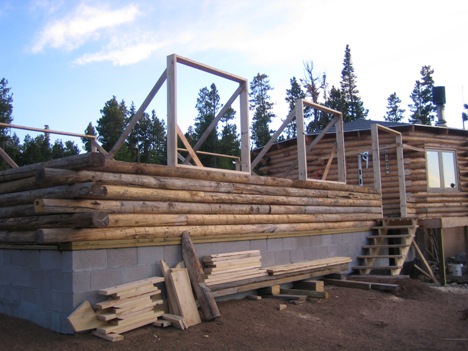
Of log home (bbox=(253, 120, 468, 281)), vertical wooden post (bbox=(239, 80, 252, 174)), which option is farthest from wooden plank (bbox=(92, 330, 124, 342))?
log home (bbox=(253, 120, 468, 281))

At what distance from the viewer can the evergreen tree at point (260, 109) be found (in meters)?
48.0

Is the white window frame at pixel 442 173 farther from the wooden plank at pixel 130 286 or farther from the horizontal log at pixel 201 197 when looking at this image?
the wooden plank at pixel 130 286

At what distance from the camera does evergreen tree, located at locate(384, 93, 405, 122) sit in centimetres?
5881

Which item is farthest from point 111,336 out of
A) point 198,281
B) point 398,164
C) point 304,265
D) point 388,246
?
point 398,164

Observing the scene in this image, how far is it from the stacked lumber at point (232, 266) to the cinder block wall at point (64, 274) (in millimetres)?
A: 231

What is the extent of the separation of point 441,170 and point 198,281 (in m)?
13.4

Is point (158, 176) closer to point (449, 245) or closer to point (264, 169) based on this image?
point (264, 169)

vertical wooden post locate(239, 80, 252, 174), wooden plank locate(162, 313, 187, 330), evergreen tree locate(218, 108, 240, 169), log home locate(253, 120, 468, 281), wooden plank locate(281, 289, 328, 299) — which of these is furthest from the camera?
evergreen tree locate(218, 108, 240, 169)

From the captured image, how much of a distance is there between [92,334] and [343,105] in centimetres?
4499

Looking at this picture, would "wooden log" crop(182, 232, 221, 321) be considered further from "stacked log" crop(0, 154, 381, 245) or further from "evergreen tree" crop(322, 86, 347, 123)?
"evergreen tree" crop(322, 86, 347, 123)

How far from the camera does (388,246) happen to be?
12672 mm

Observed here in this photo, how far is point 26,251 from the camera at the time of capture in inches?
→ 288

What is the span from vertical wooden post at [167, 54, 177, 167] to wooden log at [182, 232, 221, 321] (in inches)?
51.2

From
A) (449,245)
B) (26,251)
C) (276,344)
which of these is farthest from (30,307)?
(449,245)
